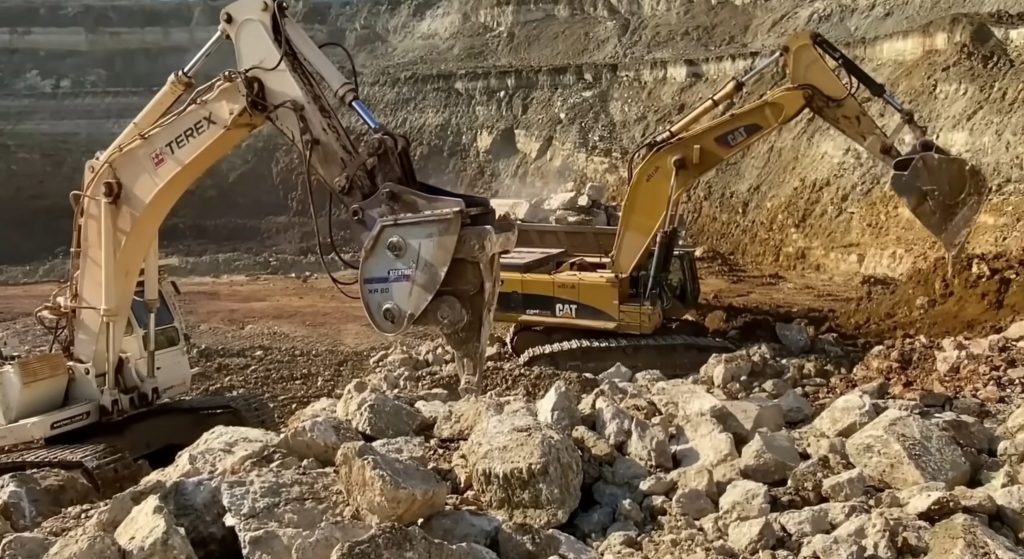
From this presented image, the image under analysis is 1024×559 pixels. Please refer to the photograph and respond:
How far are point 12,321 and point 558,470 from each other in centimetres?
1494

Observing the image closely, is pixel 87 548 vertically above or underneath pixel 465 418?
underneath

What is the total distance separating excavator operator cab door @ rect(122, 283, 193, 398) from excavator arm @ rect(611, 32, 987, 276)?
15.5 feet

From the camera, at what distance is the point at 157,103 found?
612cm

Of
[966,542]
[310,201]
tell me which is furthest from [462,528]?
[966,542]

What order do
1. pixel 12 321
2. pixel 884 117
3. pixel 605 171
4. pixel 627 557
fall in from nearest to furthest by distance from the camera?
pixel 627 557
pixel 12 321
pixel 884 117
pixel 605 171

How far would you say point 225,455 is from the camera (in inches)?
195

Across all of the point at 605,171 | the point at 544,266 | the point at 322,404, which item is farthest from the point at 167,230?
the point at 322,404

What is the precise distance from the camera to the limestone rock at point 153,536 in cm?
392

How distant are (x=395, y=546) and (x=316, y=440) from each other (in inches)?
47.9

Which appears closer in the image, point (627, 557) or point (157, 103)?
point (627, 557)

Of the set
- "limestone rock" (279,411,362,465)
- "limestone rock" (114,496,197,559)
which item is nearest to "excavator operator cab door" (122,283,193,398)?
"limestone rock" (279,411,362,465)

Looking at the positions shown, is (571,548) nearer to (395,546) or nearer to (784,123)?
(395,546)

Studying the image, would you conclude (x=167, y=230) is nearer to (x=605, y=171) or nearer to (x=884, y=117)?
(x=605, y=171)

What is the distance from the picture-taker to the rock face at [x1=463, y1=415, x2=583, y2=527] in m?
4.57
